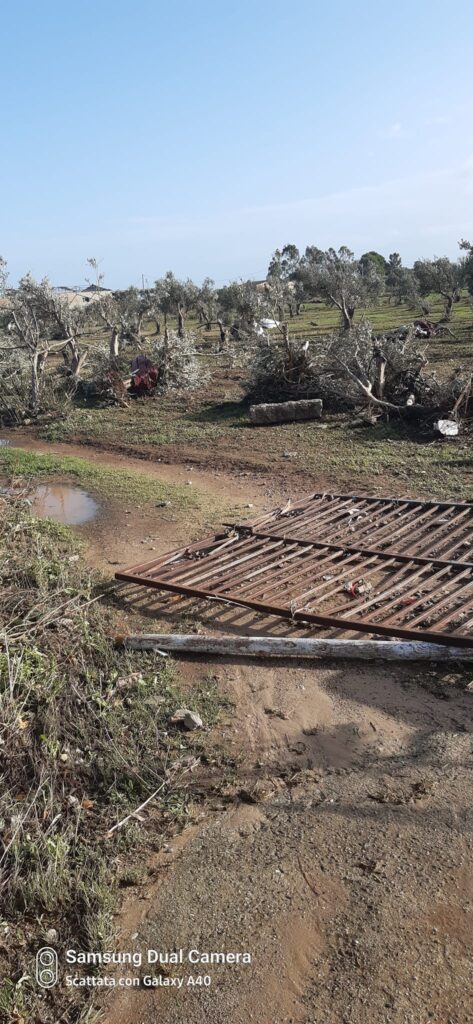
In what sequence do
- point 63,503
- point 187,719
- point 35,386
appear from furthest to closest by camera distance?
point 35,386
point 63,503
point 187,719

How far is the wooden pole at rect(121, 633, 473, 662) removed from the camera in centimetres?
437

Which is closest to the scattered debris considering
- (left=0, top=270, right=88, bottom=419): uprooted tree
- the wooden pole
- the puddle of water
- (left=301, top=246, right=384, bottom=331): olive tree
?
the puddle of water

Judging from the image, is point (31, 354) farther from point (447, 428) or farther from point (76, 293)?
point (447, 428)

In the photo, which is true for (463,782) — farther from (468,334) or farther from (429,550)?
(468,334)

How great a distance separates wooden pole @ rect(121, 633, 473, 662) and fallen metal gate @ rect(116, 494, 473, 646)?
0.08 meters

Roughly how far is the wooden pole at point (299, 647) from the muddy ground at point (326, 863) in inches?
3.8

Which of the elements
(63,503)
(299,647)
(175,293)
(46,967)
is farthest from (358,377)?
(175,293)

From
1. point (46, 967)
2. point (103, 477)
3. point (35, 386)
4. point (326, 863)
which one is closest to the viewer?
point (46, 967)

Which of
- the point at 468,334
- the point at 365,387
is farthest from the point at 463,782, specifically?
the point at 468,334

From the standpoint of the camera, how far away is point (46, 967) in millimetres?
2668

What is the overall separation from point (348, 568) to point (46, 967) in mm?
3784

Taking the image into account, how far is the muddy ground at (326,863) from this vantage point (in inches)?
97.8

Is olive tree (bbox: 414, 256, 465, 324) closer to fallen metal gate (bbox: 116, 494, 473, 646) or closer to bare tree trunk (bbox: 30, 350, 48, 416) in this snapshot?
bare tree trunk (bbox: 30, 350, 48, 416)

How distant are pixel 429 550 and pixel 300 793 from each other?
114 inches
